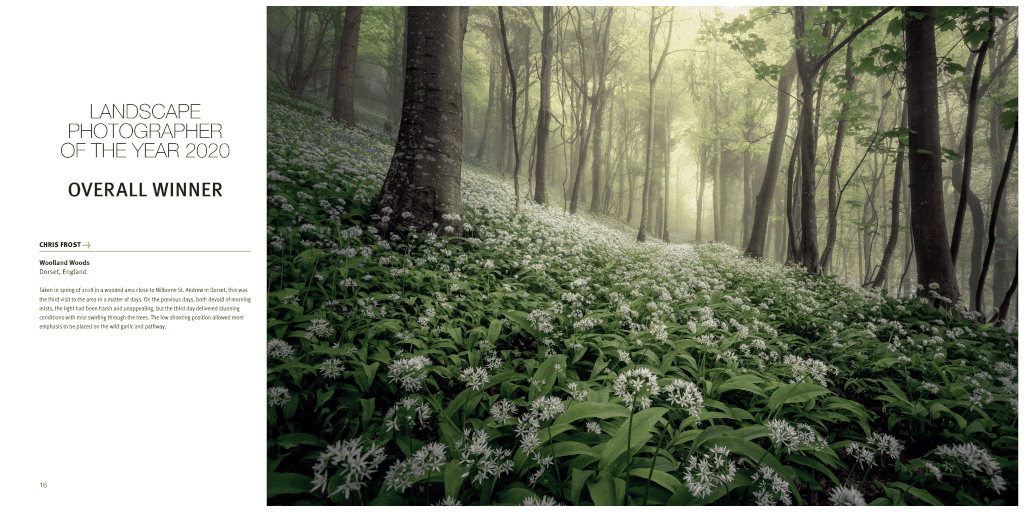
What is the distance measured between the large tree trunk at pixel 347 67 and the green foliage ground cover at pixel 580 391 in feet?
23.4

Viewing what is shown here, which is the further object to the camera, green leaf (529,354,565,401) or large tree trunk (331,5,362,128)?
large tree trunk (331,5,362,128)

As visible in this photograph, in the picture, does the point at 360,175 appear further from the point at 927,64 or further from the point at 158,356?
the point at 927,64

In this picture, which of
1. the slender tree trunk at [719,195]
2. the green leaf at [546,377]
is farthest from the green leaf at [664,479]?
the slender tree trunk at [719,195]

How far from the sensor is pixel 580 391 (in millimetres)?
1407

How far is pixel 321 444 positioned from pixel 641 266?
13.5ft

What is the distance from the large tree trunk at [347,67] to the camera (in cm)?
883

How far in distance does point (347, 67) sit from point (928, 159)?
1102 cm

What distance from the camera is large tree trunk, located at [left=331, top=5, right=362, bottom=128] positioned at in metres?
8.83

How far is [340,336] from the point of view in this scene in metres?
1.76

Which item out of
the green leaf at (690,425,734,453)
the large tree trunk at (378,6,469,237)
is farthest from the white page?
the green leaf at (690,425,734,453)

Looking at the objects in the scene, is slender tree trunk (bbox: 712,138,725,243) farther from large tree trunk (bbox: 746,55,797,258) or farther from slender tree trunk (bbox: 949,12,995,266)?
slender tree trunk (bbox: 949,12,995,266)

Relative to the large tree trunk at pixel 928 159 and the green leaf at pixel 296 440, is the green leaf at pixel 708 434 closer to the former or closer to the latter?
the green leaf at pixel 296 440

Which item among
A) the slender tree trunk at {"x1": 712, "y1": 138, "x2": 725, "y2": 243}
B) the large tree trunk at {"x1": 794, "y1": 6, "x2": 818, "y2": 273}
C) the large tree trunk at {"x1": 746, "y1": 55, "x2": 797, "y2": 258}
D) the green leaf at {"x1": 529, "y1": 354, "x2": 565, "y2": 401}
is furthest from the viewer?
the slender tree trunk at {"x1": 712, "y1": 138, "x2": 725, "y2": 243}

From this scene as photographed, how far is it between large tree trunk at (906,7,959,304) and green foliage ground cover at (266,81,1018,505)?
2.02ft
